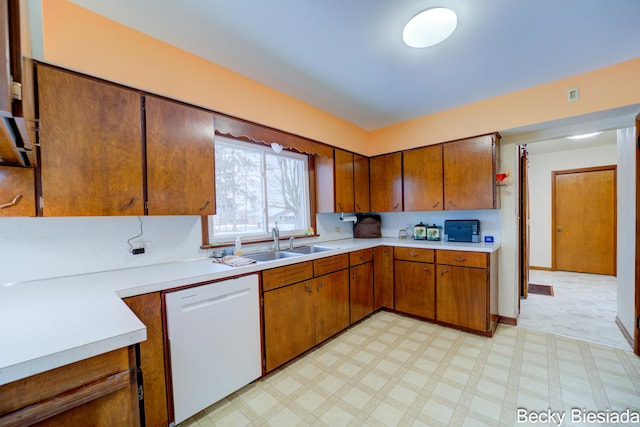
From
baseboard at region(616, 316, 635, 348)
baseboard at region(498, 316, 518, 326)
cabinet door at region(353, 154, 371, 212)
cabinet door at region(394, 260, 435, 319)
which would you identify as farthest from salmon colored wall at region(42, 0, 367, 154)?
Result: baseboard at region(616, 316, 635, 348)

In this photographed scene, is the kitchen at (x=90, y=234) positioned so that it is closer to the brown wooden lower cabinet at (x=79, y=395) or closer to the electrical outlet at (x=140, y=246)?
the electrical outlet at (x=140, y=246)

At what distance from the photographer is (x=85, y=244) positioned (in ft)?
5.28

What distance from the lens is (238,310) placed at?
5.76ft

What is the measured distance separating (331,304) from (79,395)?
1955 mm

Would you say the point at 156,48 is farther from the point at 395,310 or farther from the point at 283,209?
the point at 395,310

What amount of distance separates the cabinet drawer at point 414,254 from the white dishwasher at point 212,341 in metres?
1.85

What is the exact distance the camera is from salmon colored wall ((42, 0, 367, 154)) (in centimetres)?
145

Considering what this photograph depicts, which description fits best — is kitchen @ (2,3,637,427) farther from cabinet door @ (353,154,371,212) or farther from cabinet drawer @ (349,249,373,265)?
cabinet door @ (353,154,371,212)

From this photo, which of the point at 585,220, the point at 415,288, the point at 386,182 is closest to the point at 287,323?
the point at 415,288

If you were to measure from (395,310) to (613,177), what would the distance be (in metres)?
4.92

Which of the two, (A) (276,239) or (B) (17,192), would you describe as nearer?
(B) (17,192)

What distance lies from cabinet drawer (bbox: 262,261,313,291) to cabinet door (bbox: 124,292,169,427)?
699 mm

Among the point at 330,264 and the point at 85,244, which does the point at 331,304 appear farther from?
the point at 85,244

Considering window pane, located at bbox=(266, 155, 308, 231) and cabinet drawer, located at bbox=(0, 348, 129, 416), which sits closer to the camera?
cabinet drawer, located at bbox=(0, 348, 129, 416)
